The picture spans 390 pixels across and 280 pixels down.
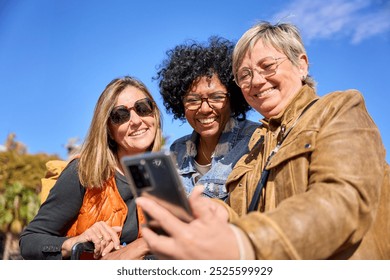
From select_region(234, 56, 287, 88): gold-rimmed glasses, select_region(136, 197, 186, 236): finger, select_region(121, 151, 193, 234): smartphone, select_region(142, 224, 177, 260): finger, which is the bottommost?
select_region(142, 224, 177, 260): finger

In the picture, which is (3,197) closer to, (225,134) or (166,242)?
(225,134)

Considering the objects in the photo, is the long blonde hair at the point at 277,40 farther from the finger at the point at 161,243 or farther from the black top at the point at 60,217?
the finger at the point at 161,243

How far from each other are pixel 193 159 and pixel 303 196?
8.68 feet

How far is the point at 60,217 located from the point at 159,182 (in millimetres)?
2401

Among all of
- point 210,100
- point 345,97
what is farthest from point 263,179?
point 210,100

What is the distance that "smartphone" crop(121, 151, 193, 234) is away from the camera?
4.37ft

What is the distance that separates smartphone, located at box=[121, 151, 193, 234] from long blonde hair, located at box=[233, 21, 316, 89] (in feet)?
5.57

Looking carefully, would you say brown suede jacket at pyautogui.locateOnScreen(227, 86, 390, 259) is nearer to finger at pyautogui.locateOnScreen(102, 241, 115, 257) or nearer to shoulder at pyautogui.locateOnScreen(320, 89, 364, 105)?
shoulder at pyautogui.locateOnScreen(320, 89, 364, 105)

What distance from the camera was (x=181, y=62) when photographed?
4594 millimetres

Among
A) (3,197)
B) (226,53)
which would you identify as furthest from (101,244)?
(3,197)

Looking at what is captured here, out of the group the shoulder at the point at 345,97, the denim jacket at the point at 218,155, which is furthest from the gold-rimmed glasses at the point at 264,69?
the denim jacket at the point at 218,155

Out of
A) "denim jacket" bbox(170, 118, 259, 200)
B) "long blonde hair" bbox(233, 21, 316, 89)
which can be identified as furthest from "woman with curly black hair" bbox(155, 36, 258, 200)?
"long blonde hair" bbox(233, 21, 316, 89)

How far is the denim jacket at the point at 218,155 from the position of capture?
3.70 metres

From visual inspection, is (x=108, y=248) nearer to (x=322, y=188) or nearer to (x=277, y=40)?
(x=277, y=40)
